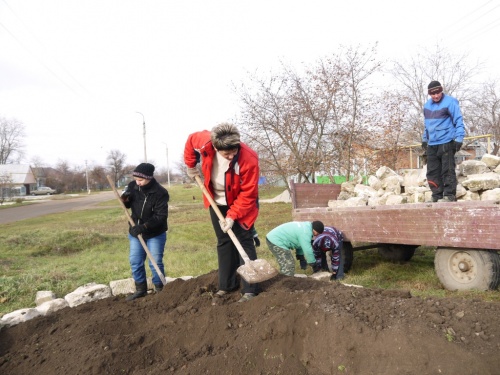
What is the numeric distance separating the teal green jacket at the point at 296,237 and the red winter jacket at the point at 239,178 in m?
1.69

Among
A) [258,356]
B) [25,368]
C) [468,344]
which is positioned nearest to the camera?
[468,344]

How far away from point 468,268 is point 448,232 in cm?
46

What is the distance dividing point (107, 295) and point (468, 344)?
399 cm

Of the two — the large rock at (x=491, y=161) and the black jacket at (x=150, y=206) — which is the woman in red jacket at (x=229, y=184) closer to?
the black jacket at (x=150, y=206)

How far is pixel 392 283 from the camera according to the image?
5.30m

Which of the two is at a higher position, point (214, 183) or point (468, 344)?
point (214, 183)

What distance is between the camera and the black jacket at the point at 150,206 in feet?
15.4

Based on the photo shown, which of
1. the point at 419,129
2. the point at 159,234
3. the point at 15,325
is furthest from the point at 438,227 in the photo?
the point at 419,129

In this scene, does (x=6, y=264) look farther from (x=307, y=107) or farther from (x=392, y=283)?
(x=307, y=107)

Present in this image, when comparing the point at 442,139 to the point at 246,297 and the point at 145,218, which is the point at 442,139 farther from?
the point at 145,218

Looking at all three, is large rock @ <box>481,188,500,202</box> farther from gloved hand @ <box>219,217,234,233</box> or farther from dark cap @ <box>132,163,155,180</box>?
dark cap @ <box>132,163,155,180</box>

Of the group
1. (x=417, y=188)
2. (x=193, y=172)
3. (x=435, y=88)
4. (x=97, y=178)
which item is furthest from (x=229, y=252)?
(x=97, y=178)

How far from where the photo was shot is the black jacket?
4699 mm

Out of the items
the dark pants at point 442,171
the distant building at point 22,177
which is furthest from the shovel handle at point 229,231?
the distant building at point 22,177
